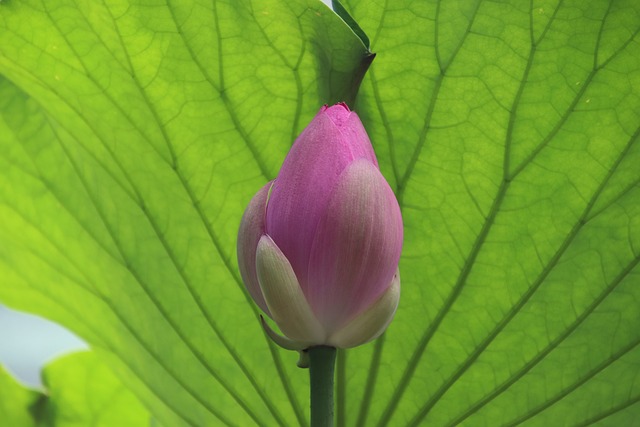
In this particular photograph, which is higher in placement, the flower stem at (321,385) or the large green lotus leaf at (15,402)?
the large green lotus leaf at (15,402)

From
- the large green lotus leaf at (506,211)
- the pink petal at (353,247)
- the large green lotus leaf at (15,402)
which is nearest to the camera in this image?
the pink petal at (353,247)

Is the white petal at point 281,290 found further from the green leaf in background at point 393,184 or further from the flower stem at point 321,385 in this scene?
the green leaf in background at point 393,184

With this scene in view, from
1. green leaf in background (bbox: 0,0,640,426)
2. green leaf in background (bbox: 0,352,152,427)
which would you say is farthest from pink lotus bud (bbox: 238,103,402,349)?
green leaf in background (bbox: 0,352,152,427)

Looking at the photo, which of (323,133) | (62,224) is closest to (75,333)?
(62,224)

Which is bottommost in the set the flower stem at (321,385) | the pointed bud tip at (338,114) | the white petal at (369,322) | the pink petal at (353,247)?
the flower stem at (321,385)

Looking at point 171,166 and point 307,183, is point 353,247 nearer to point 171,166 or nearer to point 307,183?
point 307,183

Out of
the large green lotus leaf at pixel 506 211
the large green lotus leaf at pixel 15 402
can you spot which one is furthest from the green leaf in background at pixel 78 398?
the large green lotus leaf at pixel 506 211
